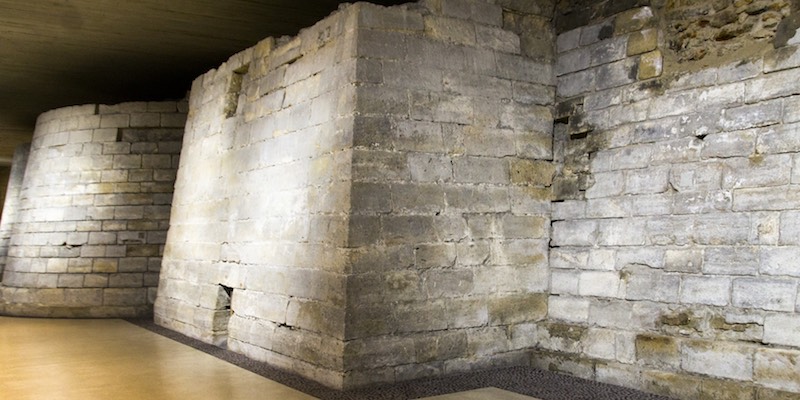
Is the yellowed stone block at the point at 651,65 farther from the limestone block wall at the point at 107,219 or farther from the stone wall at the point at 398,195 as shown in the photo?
the limestone block wall at the point at 107,219

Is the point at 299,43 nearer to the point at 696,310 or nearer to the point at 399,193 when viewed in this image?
the point at 399,193

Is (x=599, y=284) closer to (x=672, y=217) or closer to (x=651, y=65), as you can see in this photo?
(x=672, y=217)

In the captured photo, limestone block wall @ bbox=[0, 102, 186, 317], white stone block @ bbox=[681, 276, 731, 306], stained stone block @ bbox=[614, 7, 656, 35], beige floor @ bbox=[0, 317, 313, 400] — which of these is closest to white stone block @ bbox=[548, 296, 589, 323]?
white stone block @ bbox=[681, 276, 731, 306]

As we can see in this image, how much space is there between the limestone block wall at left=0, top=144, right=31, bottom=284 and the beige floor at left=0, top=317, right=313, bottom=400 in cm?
577

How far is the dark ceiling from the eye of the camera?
7953 mm

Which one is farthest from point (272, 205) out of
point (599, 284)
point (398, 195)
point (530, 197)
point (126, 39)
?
point (126, 39)

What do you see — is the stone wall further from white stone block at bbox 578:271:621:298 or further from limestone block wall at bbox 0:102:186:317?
limestone block wall at bbox 0:102:186:317

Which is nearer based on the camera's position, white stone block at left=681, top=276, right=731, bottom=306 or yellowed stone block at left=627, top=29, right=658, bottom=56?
white stone block at left=681, top=276, right=731, bottom=306

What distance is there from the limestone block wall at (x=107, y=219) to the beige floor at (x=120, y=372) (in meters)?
1.66

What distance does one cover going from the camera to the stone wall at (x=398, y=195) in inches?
207

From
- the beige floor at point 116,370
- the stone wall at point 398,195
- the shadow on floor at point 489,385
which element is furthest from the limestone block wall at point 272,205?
the beige floor at point 116,370

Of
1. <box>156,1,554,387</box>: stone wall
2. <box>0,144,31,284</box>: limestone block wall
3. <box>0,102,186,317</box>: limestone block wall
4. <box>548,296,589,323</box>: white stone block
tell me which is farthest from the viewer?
<box>0,144,31,284</box>: limestone block wall

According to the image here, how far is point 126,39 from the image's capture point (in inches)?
354

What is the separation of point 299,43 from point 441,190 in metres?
1.87
